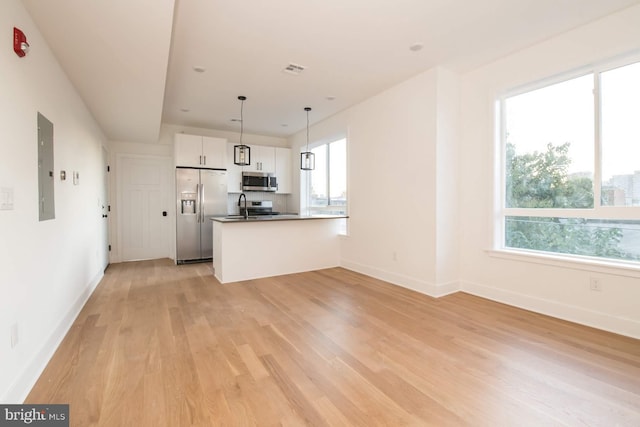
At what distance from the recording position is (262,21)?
2545mm

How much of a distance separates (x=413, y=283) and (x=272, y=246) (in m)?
2.11

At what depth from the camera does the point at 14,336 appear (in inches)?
65.4

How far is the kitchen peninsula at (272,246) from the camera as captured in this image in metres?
4.16

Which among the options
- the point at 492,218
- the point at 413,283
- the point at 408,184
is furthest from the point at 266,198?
the point at 492,218

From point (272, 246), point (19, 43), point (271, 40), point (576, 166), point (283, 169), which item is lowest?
point (272, 246)

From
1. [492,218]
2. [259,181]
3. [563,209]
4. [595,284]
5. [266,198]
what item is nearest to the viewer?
[595,284]

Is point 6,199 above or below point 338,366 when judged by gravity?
above

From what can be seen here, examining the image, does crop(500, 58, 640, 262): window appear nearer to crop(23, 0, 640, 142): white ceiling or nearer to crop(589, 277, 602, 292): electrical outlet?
crop(589, 277, 602, 292): electrical outlet

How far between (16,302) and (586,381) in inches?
137

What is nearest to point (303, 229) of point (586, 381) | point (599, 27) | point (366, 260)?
point (366, 260)

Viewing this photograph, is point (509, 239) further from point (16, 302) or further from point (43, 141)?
point (43, 141)

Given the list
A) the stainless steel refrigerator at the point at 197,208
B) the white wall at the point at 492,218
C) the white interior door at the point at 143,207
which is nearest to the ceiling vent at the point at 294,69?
the white wall at the point at 492,218

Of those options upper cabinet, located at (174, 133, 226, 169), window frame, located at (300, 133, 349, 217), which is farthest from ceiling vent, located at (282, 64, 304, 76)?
upper cabinet, located at (174, 133, 226, 169)

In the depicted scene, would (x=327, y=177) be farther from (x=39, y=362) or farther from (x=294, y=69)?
(x=39, y=362)
